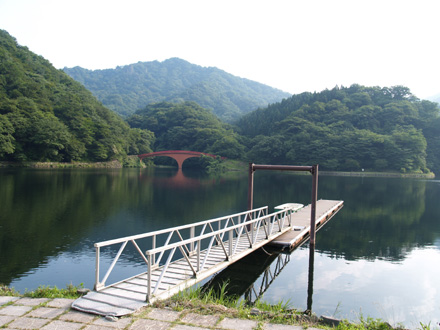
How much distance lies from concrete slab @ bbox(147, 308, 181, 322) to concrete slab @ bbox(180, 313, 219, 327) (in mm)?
142

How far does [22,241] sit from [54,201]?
8.69 metres

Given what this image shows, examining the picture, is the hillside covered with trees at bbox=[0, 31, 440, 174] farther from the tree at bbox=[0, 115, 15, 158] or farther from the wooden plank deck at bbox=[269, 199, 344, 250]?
the wooden plank deck at bbox=[269, 199, 344, 250]

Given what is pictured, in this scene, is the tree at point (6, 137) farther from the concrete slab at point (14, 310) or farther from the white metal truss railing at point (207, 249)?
the concrete slab at point (14, 310)

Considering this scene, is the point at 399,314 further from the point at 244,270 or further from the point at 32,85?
the point at 32,85

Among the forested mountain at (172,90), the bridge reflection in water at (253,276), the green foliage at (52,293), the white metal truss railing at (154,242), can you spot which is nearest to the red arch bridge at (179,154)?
the white metal truss railing at (154,242)

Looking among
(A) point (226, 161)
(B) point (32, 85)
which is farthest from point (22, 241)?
(A) point (226, 161)

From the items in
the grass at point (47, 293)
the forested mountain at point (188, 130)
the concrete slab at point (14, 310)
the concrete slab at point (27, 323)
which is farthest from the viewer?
the forested mountain at point (188, 130)

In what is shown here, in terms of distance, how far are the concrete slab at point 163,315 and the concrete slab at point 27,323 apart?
130 cm

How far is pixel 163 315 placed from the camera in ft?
15.0

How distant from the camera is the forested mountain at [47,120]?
48.3 meters

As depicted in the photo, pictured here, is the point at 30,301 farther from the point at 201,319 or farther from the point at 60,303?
the point at 201,319

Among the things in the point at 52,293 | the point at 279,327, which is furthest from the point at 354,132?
the point at 52,293

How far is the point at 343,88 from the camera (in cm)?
9175

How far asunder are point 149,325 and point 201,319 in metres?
→ 0.66
